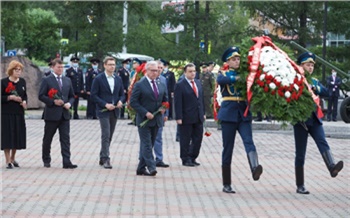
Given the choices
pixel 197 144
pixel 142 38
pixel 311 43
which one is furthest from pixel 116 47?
pixel 197 144

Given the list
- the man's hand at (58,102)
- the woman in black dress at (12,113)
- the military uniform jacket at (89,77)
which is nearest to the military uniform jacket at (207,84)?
the military uniform jacket at (89,77)

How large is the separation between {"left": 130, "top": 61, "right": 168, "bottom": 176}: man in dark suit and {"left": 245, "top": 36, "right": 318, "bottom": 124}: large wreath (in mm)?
2854

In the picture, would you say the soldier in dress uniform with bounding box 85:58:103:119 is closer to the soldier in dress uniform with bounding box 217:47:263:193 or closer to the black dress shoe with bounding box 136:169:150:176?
the black dress shoe with bounding box 136:169:150:176

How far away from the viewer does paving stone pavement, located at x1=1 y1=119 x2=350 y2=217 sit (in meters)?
11.5

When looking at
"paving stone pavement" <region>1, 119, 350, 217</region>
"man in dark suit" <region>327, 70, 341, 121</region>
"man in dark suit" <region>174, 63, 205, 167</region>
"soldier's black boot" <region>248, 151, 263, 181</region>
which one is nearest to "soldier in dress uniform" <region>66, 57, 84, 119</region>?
"man in dark suit" <region>327, 70, 341, 121</region>

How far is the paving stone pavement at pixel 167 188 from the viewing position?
37.7 ft

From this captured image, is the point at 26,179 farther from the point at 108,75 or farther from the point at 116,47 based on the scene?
the point at 116,47

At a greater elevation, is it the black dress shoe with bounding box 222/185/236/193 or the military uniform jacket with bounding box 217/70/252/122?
the military uniform jacket with bounding box 217/70/252/122

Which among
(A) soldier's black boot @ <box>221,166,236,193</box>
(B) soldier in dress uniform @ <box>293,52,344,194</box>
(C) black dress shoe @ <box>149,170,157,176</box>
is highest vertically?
(B) soldier in dress uniform @ <box>293,52,344,194</box>

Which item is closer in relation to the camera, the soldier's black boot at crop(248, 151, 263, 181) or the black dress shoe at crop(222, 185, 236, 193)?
the soldier's black boot at crop(248, 151, 263, 181)

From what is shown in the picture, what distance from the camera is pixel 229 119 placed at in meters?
13.2

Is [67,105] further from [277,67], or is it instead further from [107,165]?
[277,67]

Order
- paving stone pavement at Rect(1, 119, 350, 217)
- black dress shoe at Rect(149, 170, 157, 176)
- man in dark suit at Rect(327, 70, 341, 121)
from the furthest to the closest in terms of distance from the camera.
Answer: man in dark suit at Rect(327, 70, 341, 121) → black dress shoe at Rect(149, 170, 157, 176) → paving stone pavement at Rect(1, 119, 350, 217)

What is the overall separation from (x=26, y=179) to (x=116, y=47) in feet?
68.7
